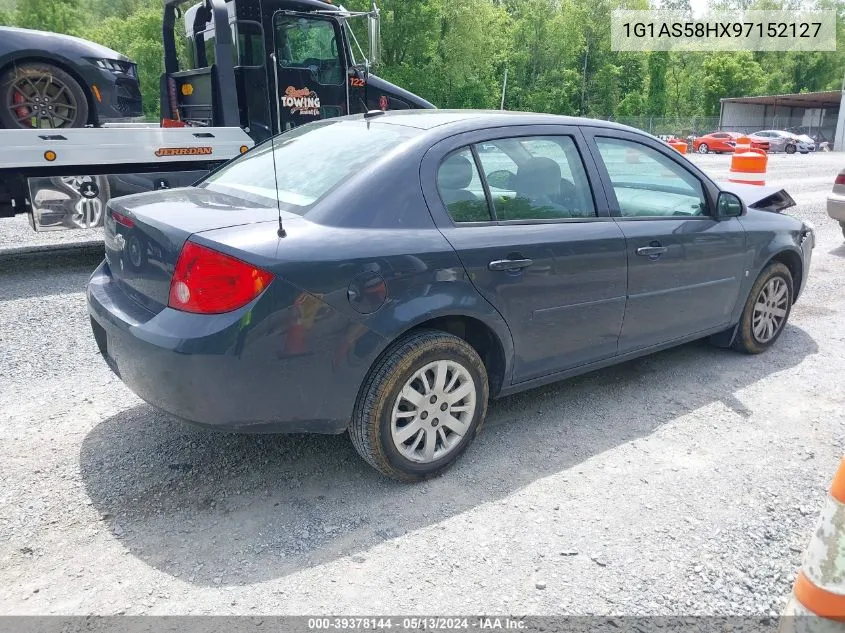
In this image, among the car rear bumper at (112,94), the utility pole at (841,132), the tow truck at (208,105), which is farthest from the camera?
the utility pole at (841,132)

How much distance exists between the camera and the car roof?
3482 mm

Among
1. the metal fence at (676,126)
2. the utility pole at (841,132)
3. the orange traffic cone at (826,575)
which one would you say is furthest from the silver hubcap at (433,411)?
the utility pole at (841,132)

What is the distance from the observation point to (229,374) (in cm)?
269

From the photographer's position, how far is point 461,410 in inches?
130

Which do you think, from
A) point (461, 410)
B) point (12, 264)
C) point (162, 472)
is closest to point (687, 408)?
point (461, 410)

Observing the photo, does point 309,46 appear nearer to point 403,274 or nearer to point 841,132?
point 403,274

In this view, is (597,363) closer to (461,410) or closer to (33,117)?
(461,410)

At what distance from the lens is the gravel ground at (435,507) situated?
8.27 ft

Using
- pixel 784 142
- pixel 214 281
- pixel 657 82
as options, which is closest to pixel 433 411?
pixel 214 281

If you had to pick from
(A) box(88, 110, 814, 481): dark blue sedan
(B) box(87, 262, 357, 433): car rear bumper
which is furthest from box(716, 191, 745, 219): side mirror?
(B) box(87, 262, 357, 433): car rear bumper

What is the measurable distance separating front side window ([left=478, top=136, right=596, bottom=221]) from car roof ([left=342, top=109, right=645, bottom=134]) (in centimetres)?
11

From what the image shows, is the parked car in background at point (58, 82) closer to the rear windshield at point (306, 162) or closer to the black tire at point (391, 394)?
the rear windshield at point (306, 162)

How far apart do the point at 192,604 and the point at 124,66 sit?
706 cm

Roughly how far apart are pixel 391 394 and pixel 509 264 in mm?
843
